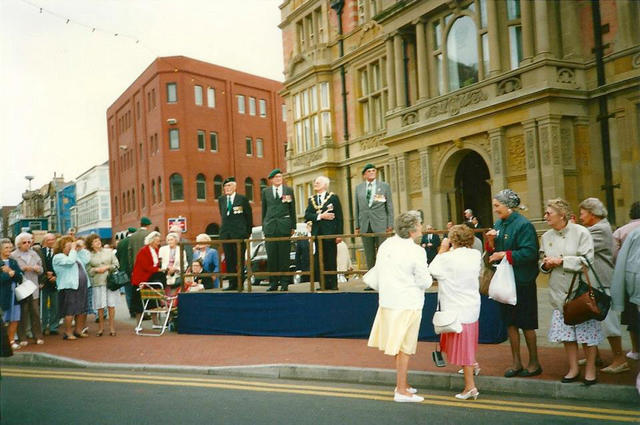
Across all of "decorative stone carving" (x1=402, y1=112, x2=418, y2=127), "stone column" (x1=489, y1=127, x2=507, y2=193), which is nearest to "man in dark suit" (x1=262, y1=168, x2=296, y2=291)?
"stone column" (x1=489, y1=127, x2=507, y2=193)

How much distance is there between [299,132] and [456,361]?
16.2 m

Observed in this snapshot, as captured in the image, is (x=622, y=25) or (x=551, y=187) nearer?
(x=622, y=25)

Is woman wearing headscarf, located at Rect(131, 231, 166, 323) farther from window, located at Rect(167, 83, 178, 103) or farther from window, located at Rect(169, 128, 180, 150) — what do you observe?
window, located at Rect(169, 128, 180, 150)

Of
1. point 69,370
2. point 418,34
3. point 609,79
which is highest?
point 418,34

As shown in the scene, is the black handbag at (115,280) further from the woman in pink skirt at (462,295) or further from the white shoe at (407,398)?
the woman in pink skirt at (462,295)

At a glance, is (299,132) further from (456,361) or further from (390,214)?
(456,361)

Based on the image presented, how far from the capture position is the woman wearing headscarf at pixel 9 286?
33.3 ft

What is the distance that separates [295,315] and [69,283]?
14.7 ft

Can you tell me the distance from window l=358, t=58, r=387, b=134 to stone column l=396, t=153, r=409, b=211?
1.26 m

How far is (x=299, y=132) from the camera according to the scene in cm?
2155

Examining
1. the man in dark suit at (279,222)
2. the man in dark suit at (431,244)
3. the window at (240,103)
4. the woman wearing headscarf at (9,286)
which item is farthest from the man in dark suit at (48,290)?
the man in dark suit at (431,244)

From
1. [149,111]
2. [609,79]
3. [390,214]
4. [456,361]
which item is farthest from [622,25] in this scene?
[149,111]

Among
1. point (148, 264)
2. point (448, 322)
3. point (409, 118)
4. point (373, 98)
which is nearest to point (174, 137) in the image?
point (373, 98)

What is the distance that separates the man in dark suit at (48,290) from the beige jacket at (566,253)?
944 cm
